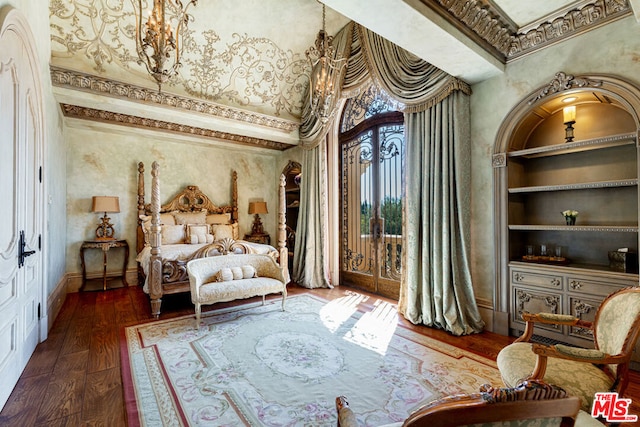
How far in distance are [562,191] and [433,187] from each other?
131 centimetres

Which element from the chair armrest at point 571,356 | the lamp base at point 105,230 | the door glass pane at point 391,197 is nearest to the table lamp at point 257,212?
the lamp base at point 105,230

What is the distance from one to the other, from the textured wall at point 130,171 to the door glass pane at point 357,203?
2.58m

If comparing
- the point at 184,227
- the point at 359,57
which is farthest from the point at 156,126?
the point at 359,57

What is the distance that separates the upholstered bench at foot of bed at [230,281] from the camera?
351 cm

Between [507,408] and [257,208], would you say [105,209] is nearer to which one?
[257,208]

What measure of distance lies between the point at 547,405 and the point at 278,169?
22.4 feet

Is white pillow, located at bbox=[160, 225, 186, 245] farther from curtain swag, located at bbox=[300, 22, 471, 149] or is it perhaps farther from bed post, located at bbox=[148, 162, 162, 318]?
curtain swag, located at bbox=[300, 22, 471, 149]

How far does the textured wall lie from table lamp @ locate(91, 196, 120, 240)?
0.42 feet

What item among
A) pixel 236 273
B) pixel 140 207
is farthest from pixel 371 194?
pixel 140 207

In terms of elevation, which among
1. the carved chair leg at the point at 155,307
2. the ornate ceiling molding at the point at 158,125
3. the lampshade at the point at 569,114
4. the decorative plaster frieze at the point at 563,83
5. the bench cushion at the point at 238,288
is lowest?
the carved chair leg at the point at 155,307

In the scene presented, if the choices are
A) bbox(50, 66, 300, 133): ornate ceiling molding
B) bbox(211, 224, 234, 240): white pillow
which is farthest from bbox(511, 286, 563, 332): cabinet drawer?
bbox(211, 224, 234, 240): white pillow

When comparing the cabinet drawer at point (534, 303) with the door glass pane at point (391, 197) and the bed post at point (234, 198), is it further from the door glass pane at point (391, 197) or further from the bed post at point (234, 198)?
the bed post at point (234, 198)

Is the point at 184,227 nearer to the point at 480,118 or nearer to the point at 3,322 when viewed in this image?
the point at 3,322

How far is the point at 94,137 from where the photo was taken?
530 cm
